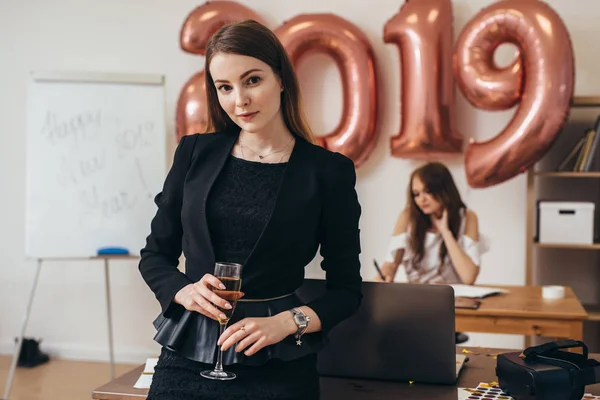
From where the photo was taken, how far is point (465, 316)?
110 inches

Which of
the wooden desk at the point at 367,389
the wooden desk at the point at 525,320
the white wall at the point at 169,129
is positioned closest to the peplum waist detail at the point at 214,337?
the wooden desk at the point at 367,389

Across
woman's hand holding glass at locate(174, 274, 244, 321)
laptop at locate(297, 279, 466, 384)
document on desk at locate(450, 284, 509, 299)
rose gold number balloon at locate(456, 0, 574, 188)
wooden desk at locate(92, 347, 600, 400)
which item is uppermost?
rose gold number balloon at locate(456, 0, 574, 188)

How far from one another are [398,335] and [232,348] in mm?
408

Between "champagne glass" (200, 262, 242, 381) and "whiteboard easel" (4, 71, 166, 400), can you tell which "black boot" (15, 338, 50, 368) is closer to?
"whiteboard easel" (4, 71, 166, 400)

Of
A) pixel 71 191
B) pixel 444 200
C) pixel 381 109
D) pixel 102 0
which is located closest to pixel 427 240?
pixel 444 200

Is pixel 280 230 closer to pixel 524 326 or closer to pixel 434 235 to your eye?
pixel 524 326

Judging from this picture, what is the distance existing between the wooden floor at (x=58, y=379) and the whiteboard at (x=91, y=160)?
73 cm

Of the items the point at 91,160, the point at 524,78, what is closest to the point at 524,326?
the point at 524,78

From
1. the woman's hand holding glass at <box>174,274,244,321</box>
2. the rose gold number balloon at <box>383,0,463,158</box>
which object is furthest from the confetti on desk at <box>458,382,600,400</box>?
the rose gold number balloon at <box>383,0,463,158</box>

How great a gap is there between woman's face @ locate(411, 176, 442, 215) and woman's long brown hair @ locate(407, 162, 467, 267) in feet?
0.04

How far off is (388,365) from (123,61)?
140 inches

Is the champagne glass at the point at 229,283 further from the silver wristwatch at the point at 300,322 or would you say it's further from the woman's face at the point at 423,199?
the woman's face at the point at 423,199

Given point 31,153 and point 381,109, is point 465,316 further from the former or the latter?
point 31,153

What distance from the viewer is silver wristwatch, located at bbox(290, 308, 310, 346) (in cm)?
139
